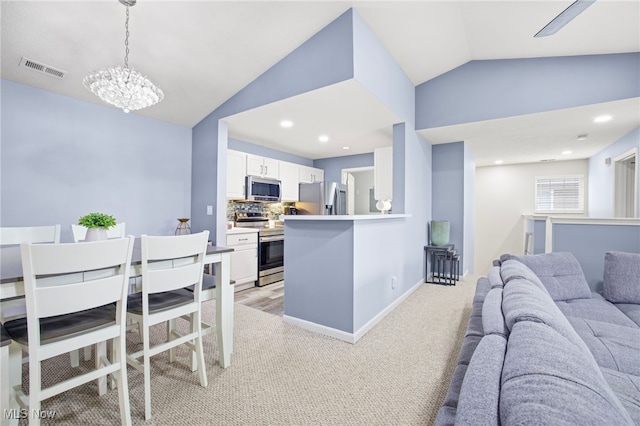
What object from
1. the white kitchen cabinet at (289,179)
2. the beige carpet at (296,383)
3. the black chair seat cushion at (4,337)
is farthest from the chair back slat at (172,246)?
the white kitchen cabinet at (289,179)

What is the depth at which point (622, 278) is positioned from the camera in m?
2.36

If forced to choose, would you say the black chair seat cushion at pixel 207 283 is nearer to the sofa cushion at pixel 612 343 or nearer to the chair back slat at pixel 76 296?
the chair back slat at pixel 76 296

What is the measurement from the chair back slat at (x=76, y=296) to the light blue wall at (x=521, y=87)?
402cm

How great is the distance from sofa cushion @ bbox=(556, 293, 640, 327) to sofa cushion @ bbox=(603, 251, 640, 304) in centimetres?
9

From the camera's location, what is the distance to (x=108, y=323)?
4.95 ft

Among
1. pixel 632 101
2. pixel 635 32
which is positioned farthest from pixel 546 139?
pixel 635 32

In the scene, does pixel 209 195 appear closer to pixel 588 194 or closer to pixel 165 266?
pixel 165 266

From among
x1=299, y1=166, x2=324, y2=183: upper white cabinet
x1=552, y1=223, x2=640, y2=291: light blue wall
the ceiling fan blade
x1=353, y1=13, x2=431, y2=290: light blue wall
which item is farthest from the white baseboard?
x1=299, y1=166, x2=324, y2=183: upper white cabinet

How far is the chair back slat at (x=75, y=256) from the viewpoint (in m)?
1.23

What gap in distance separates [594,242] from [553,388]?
340cm

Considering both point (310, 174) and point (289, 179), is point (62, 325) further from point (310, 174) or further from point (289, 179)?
point (310, 174)

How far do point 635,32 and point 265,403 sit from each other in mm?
4505

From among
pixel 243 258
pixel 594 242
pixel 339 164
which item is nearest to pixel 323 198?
pixel 339 164

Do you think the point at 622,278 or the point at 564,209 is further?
the point at 564,209
